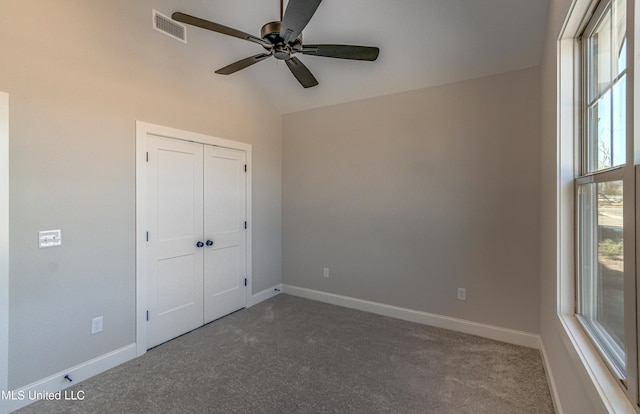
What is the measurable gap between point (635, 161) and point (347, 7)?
103 inches

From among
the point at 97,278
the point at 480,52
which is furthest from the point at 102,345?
the point at 480,52

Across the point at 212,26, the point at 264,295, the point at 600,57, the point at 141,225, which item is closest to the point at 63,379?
the point at 141,225

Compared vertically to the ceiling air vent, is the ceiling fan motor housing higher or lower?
lower

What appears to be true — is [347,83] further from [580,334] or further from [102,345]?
[102,345]

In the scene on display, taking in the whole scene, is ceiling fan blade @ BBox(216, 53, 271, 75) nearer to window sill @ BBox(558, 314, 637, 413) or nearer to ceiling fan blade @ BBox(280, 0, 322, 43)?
ceiling fan blade @ BBox(280, 0, 322, 43)

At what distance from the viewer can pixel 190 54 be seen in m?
3.05

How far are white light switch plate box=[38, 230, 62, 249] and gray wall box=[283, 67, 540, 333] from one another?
2646 mm

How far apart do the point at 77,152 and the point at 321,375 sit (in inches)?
104

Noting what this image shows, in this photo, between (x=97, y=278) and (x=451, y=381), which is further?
(x=97, y=278)

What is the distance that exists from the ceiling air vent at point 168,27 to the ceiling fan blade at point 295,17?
166cm

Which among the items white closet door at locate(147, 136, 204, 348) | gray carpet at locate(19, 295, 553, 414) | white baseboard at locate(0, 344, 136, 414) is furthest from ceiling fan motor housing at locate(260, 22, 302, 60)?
white baseboard at locate(0, 344, 136, 414)

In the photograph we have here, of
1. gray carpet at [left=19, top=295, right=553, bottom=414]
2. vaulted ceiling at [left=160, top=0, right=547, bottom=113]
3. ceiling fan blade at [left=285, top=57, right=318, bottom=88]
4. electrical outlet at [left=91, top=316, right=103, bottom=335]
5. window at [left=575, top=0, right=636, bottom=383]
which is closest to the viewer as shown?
window at [left=575, top=0, right=636, bottom=383]

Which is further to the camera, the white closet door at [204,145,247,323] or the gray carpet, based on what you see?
the white closet door at [204,145,247,323]

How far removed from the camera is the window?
114 centimetres
